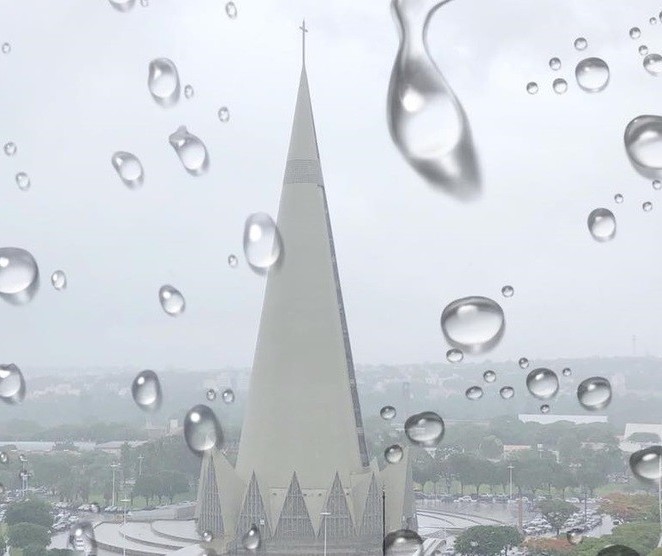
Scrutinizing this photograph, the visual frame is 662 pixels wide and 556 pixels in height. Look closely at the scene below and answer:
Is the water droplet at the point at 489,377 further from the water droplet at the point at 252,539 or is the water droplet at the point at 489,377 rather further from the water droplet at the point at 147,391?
the water droplet at the point at 252,539

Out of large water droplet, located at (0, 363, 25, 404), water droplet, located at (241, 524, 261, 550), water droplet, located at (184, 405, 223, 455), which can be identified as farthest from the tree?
large water droplet, located at (0, 363, 25, 404)

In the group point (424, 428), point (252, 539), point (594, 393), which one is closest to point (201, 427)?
point (424, 428)

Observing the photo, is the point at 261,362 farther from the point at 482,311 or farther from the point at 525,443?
the point at 525,443

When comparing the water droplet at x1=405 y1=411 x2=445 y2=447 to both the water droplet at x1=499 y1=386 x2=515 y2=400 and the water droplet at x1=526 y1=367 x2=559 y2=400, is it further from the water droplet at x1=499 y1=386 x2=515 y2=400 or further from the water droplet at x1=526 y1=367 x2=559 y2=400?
the water droplet at x1=499 y1=386 x2=515 y2=400

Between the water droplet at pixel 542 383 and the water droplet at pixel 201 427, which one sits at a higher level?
the water droplet at pixel 542 383

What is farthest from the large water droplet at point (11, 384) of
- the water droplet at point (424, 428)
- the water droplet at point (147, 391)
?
the water droplet at point (424, 428)
